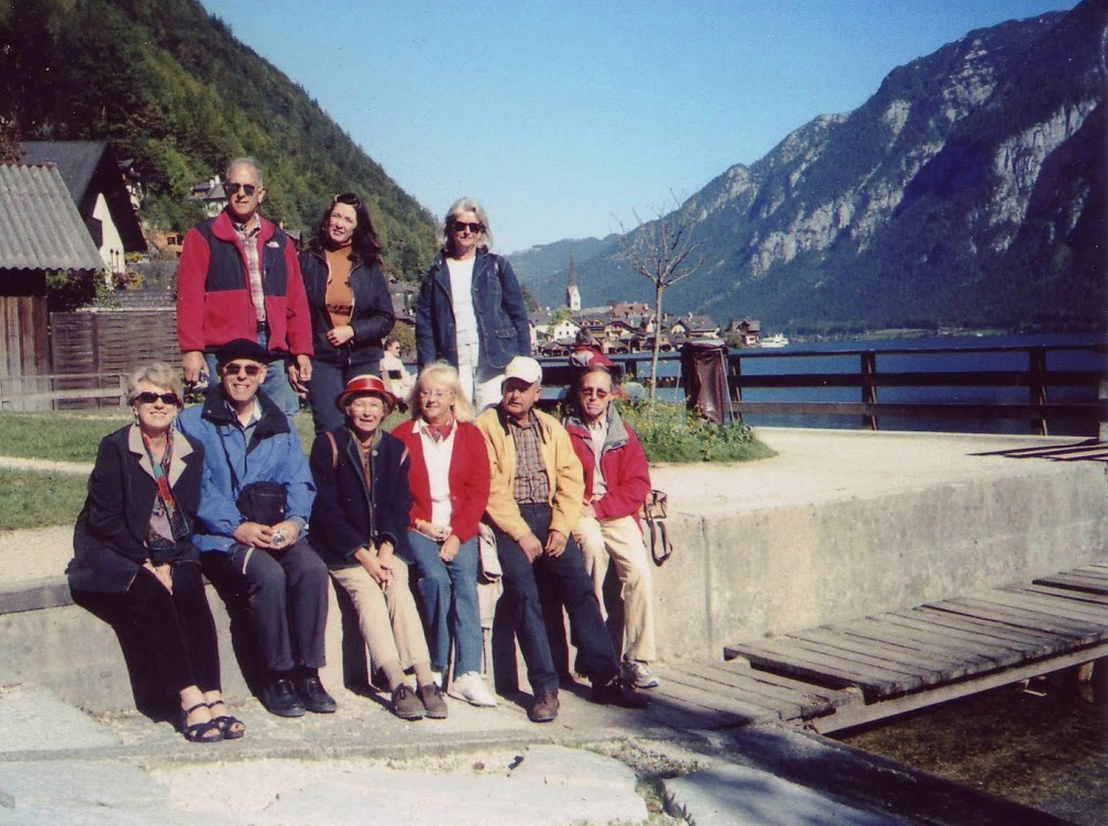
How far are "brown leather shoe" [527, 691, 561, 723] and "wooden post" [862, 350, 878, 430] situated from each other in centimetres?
898

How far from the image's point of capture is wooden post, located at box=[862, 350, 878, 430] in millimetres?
13250

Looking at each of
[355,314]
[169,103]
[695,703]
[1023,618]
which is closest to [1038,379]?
[1023,618]

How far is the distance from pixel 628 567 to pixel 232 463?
6.83 ft

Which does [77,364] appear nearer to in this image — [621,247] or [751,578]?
[621,247]

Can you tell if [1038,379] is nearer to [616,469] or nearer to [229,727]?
[616,469]

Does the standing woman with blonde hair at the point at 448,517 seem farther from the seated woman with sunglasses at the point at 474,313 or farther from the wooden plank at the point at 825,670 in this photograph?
the wooden plank at the point at 825,670

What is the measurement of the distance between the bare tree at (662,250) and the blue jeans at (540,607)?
26.7ft

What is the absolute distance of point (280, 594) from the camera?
465cm

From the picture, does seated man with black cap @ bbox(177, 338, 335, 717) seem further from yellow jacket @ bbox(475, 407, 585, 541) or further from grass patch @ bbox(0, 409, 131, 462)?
grass patch @ bbox(0, 409, 131, 462)

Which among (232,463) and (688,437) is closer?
(232,463)

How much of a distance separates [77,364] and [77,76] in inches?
1766

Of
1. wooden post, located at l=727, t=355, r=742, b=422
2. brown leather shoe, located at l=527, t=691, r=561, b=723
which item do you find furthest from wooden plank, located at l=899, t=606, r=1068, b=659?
wooden post, located at l=727, t=355, r=742, b=422

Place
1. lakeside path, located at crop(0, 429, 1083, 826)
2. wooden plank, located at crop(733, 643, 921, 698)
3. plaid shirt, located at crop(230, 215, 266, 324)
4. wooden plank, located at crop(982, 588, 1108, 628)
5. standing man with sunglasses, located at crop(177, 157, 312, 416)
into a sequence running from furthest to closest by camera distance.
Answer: wooden plank, located at crop(982, 588, 1108, 628) < wooden plank, located at crop(733, 643, 921, 698) < plaid shirt, located at crop(230, 215, 266, 324) < standing man with sunglasses, located at crop(177, 157, 312, 416) < lakeside path, located at crop(0, 429, 1083, 826)

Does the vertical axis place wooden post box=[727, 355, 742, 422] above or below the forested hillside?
below
